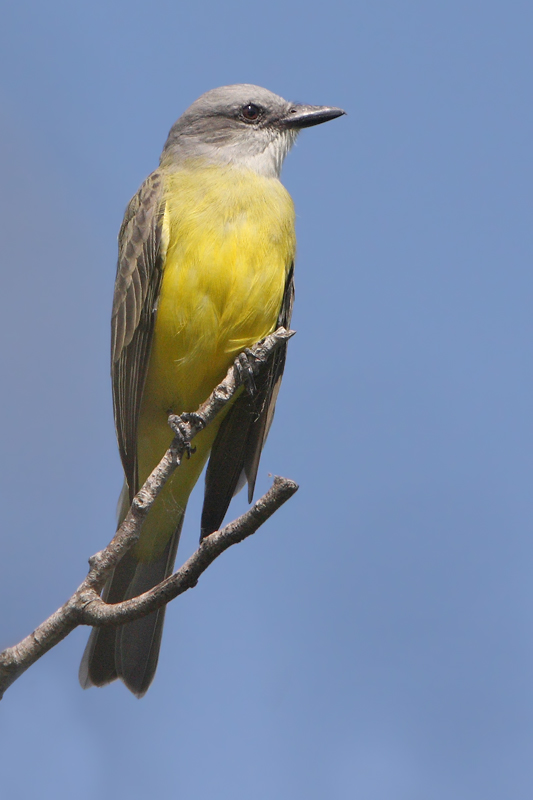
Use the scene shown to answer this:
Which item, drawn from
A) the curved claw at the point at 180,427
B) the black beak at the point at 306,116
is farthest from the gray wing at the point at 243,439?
the black beak at the point at 306,116

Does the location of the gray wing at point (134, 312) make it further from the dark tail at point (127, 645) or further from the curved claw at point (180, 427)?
the dark tail at point (127, 645)

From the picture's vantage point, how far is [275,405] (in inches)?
225

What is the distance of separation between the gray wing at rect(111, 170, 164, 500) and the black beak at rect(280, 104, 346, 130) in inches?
44.3

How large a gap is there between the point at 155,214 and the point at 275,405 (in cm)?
145

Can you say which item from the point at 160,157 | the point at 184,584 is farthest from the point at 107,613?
the point at 160,157

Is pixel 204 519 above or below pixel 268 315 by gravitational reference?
below

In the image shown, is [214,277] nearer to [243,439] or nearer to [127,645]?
[243,439]

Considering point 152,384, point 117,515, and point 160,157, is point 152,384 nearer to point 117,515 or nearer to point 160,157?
point 117,515

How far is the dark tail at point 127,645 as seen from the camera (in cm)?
511

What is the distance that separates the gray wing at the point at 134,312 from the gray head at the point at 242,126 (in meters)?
0.61

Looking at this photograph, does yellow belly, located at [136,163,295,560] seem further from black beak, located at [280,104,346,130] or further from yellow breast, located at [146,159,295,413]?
black beak, located at [280,104,346,130]

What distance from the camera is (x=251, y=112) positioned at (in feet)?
19.8

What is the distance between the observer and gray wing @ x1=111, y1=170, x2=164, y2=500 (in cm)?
507

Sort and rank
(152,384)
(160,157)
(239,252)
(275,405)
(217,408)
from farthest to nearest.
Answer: (160,157)
(275,405)
(152,384)
(239,252)
(217,408)
